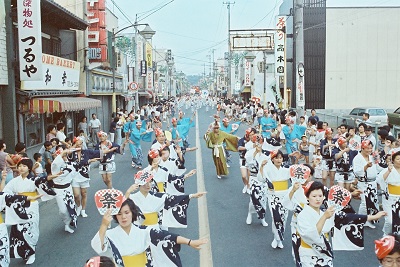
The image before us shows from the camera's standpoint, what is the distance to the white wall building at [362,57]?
3706cm

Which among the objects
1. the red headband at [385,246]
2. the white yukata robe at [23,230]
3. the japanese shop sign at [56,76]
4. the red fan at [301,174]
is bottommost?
the white yukata robe at [23,230]

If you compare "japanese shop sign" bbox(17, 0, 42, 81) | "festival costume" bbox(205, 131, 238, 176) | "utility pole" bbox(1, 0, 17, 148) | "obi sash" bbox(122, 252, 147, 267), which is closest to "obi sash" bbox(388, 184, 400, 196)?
"obi sash" bbox(122, 252, 147, 267)

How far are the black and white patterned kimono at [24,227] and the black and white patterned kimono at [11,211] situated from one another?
0.04 m

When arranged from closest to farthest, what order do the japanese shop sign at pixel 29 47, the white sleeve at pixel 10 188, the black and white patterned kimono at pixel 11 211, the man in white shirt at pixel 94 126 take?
the black and white patterned kimono at pixel 11 211
the white sleeve at pixel 10 188
the japanese shop sign at pixel 29 47
the man in white shirt at pixel 94 126

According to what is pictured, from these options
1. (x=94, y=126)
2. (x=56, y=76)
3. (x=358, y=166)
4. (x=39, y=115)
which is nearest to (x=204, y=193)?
(x=358, y=166)

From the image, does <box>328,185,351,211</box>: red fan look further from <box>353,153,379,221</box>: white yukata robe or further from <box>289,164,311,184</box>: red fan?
<box>353,153,379,221</box>: white yukata robe

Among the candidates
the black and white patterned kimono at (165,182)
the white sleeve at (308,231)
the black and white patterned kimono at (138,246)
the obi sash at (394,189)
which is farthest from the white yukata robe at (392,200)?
the black and white patterned kimono at (138,246)

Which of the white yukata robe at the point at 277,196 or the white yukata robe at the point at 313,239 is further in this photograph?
the white yukata robe at the point at 277,196

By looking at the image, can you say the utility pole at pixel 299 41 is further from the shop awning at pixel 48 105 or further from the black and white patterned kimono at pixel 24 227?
the black and white patterned kimono at pixel 24 227

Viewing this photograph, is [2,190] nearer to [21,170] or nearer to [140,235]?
[21,170]

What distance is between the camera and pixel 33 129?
704 inches

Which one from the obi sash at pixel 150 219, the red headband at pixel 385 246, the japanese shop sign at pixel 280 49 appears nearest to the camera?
the red headband at pixel 385 246

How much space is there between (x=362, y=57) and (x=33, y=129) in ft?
90.6

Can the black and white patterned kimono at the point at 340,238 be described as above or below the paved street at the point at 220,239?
above
